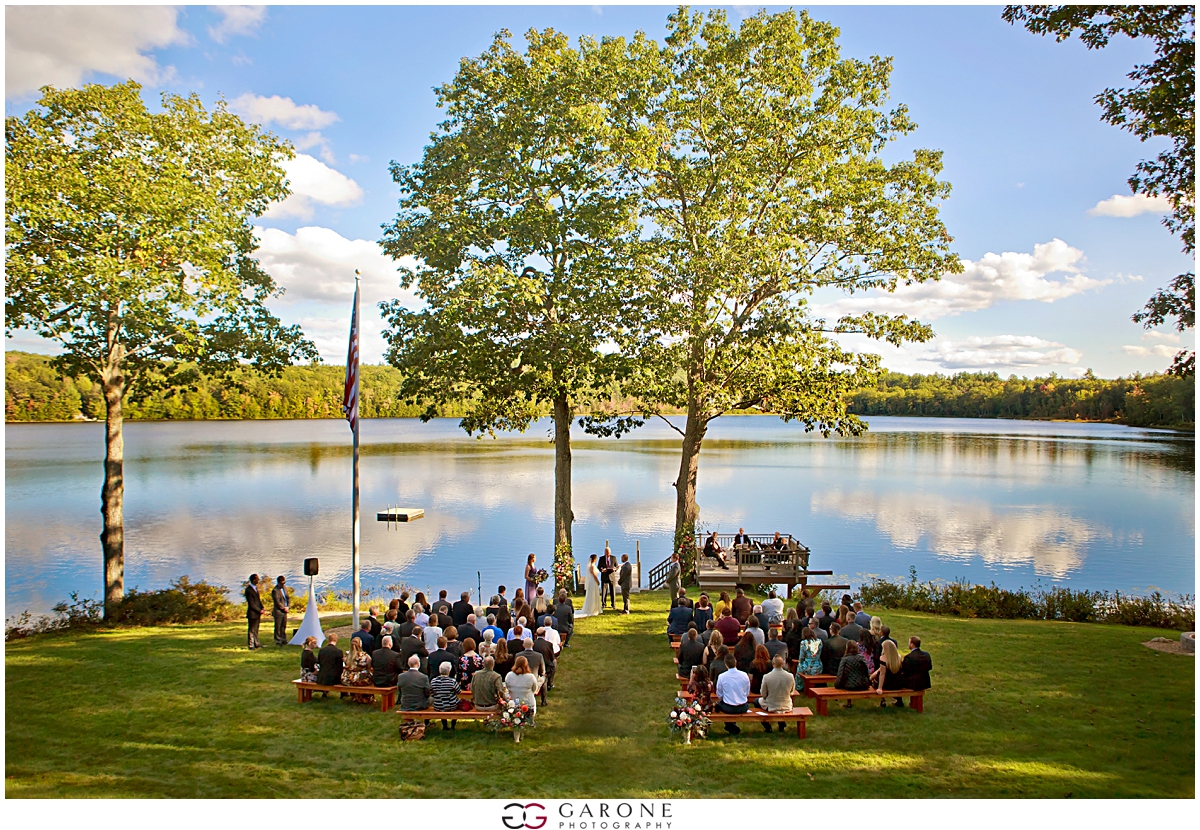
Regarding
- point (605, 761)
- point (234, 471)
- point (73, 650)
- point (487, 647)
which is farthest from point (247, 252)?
point (234, 471)

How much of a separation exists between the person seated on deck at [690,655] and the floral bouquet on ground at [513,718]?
8.45 feet

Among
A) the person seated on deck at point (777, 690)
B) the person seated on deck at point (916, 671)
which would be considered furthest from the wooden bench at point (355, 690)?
the person seated on deck at point (916, 671)

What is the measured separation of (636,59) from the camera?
69.1 feet

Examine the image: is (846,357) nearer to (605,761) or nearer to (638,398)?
(638,398)

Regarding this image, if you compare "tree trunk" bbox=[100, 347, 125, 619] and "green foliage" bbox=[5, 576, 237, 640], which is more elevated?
"tree trunk" bbox=[100, 347, 125, 619]

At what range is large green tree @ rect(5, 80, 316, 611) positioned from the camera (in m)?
15.3

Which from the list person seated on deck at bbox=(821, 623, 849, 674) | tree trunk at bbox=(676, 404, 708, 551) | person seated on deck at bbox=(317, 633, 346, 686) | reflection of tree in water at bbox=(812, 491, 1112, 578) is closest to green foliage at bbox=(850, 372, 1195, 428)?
reflection of tree in water at bbox=(812, 491, 1112, 578)

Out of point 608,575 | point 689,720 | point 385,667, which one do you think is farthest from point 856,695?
point 608,575

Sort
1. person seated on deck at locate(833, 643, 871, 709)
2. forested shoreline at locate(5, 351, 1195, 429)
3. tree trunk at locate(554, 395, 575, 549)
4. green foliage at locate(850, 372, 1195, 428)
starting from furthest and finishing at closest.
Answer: forested shoreline at locate(5, 351, 1195, 429) < green foliage at locate(850, 372, 1195, 428) < tree trunk at locate(554, 395, 575, 549) < person seated on deck at locate(833, 643, 871, 709)

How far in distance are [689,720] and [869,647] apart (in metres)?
3.60

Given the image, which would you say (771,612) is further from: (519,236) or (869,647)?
(519,236)

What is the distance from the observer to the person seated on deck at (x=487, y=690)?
9.77m

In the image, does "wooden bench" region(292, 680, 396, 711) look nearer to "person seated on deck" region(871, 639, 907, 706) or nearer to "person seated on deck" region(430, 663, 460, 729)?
"person seated on deck" region(430, 663, 460, 729)

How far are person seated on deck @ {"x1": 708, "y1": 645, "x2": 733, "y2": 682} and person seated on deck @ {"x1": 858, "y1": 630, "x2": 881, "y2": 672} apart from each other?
2.29 m
